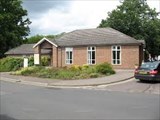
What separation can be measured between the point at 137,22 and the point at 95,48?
976 inches

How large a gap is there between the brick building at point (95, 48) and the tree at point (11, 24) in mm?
20016

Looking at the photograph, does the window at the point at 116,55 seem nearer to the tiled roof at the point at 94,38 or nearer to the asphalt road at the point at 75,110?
the tiled roof at the point at 94,38

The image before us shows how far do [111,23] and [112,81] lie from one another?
4055cm

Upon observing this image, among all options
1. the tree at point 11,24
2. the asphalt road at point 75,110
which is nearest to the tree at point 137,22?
the tree at point 11,24

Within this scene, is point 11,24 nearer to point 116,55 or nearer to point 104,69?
point 116,55

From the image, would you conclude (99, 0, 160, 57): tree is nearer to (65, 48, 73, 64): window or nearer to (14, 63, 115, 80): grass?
(65, 48, 73, 64): window

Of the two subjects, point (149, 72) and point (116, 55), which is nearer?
point (149, 72)

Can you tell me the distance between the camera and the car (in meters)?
24.5

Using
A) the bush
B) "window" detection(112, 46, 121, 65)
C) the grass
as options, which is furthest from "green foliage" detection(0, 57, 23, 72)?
the bush

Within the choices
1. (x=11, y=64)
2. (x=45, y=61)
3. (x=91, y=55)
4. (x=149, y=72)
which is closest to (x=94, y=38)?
(x=91, y=55)

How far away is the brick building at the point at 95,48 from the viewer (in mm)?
40344

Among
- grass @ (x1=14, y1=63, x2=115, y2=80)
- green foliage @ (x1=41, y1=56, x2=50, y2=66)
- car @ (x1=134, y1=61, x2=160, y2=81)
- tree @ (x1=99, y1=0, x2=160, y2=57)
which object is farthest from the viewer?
tree @ (x1=99, y1=0, x2=160, y2=57)

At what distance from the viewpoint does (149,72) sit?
80.7ft

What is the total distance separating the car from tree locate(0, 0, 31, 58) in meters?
42.8
